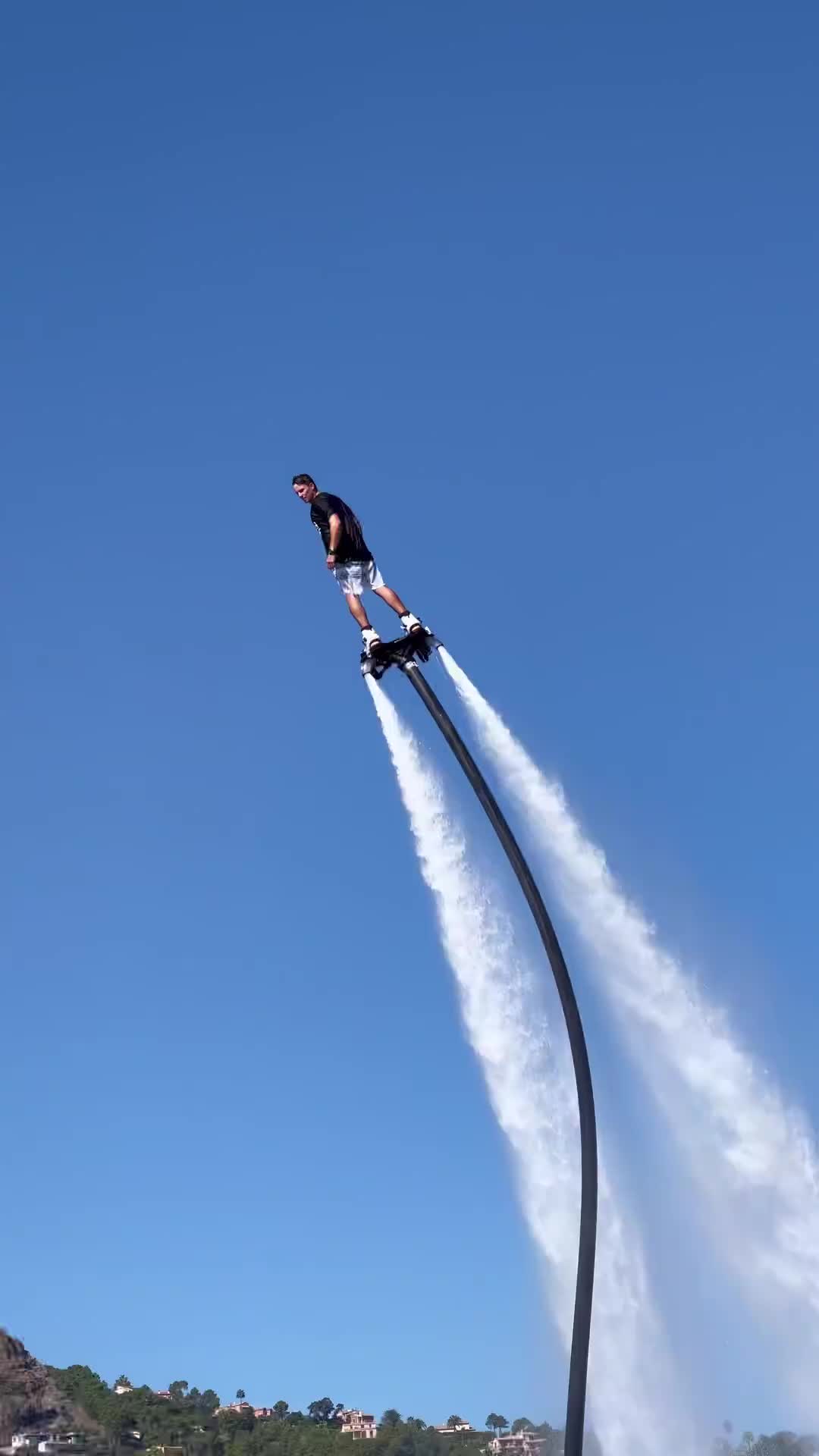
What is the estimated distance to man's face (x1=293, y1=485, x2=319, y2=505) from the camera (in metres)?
27.9

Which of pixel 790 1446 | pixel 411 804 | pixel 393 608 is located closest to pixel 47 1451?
pixel 790 1446

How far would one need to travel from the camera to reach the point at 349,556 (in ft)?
89.9

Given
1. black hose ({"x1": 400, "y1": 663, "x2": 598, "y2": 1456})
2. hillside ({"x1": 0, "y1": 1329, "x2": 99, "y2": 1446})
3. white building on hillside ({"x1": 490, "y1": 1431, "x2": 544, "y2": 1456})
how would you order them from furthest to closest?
hillside ({"x1": 0, "y1": 1329, "x2": 99, "y2": 1446})
white building on hillside ({"x1": 490, "y1": 1431, "x2": 544, "y2": 1456})
black hose ({"x1": 400, "y1": 663, "x2": 598, "y2": 1456})

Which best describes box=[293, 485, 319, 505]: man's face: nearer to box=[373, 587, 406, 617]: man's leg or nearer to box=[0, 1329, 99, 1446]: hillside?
box=[373, 587, 406, 617]: man's leg

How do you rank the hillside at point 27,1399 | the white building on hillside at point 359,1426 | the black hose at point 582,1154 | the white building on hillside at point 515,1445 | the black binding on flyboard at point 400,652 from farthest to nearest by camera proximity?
the white building on hillside at point 359,1426, the hillside at point 27,1399, the white building on hillside at point 515,1445, the black binding on flyboard at point 400,652, the black hose at point 582,1154

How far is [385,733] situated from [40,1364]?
4423 inches

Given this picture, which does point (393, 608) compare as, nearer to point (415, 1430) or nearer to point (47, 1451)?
point (47, 1451)

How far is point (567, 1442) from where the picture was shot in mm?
20641

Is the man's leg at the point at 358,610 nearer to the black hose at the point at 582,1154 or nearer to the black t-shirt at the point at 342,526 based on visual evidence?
the black t-shirt at the point at 342,526

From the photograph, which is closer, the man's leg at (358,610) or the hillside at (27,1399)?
the man's leg at (358,610)

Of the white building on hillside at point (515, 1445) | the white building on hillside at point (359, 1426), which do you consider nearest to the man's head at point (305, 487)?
the white building on hillside at point (515, 1445)

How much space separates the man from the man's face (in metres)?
0.16

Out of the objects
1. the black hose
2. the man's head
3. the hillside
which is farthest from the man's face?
the hillside

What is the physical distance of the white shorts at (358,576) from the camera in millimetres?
27328
